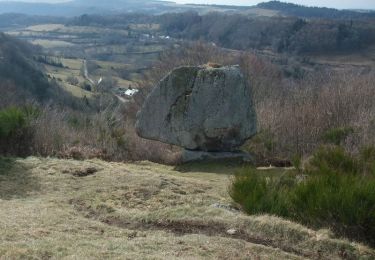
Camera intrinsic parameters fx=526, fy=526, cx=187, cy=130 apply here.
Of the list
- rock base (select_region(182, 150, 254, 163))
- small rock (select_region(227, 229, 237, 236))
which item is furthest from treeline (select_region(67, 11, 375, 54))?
small rock (select_region(227, 229, 237, 236))

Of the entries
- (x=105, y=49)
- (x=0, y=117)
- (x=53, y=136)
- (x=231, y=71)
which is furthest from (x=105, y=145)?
(x=105, y=49)

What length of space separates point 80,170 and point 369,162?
547 centimetres

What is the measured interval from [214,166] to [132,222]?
17.4ft

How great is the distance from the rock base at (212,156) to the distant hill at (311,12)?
11389 centimetres

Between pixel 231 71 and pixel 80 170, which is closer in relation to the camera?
pixel 80 170

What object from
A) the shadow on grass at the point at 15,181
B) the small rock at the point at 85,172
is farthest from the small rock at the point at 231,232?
the small rock at the point at 85,172

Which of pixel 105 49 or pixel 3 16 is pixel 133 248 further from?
pixel 3 16

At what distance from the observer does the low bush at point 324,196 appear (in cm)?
677

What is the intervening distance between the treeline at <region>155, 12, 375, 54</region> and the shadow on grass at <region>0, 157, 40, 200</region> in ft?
189

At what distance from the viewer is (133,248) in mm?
6098

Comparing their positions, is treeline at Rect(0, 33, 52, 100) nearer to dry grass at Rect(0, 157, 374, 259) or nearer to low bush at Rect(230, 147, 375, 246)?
dry grass at Rect(0, 157, 374, 259)

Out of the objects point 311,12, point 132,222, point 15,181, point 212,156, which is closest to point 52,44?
point 311,12

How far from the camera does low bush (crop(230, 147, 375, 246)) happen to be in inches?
266

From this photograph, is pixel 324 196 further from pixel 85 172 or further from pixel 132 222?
pixel 85 172
